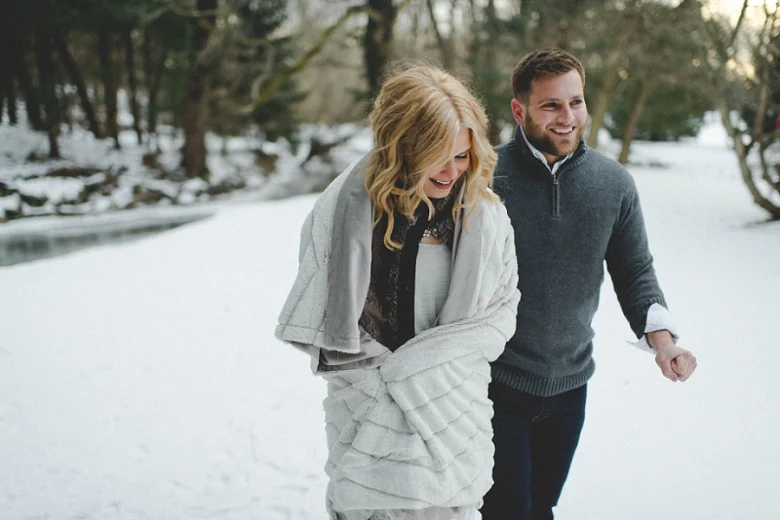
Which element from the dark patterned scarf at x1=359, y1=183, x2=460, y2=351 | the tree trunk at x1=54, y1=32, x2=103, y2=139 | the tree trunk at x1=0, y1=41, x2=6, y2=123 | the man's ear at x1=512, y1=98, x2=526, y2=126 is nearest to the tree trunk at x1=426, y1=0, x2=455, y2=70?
the tree trunk at x1=54, y1=32, x2=103, y2=139

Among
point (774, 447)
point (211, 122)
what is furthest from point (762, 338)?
point (211, 122)

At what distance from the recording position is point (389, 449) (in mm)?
1606

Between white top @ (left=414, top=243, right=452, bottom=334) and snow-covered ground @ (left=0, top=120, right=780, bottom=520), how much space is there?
6.61 feet

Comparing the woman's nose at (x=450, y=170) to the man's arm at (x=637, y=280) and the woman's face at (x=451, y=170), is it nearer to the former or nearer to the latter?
the woman's face at (x=451, y=170)

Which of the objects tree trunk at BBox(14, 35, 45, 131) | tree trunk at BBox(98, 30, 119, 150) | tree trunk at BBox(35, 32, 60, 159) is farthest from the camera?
tree trunk at BBox(98, 30, 119, 150)

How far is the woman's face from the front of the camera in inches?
62.0

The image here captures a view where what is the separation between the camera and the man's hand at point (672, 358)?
6.26 ft

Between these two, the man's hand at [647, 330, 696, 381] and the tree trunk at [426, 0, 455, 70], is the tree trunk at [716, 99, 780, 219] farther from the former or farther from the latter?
the man's hand at [647, 330, 696, 381]

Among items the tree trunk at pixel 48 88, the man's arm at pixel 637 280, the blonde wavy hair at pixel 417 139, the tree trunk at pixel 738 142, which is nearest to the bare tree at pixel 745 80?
the tree trunk at pixel 738 142

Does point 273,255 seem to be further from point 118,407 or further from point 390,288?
point 390,288

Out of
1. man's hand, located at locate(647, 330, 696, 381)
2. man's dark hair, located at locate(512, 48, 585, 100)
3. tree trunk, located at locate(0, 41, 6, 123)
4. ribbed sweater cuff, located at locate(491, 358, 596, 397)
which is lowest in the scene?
ribbed sweater cuff, located at locate(491, 358, 596, 397)

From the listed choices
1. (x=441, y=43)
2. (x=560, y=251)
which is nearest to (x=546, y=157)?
(x=560, y=251)

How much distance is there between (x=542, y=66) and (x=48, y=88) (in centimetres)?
1961

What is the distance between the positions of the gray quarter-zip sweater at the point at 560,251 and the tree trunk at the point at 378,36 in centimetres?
1226
